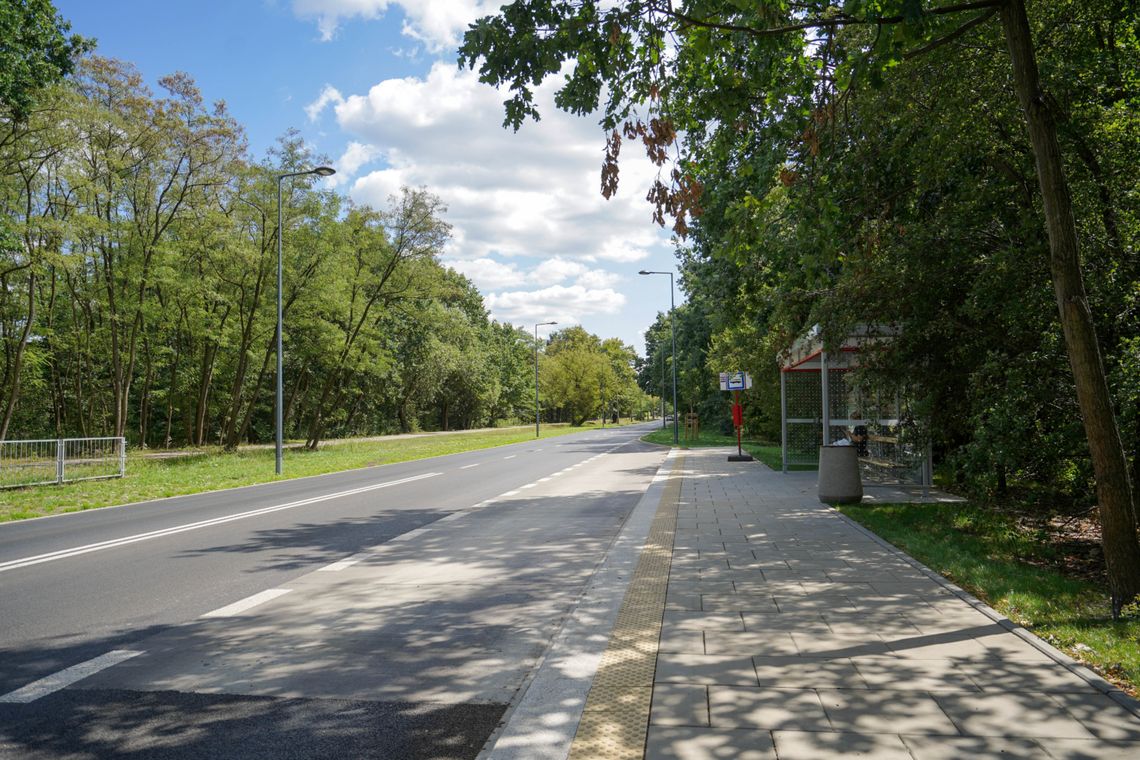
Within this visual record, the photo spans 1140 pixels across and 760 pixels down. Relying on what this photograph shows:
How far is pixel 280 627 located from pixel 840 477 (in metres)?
9.07

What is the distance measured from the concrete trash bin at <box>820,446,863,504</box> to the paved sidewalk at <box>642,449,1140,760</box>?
4771 mm

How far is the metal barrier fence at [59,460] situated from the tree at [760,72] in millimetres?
16046

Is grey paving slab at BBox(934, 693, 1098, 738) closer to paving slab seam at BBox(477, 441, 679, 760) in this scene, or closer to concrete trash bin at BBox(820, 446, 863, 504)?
paving slab seam at BBox(477, 441, 679, 760)

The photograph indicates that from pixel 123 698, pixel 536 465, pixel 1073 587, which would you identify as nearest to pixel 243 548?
pixel 123 698

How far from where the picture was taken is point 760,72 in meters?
6.63

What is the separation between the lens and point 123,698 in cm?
415

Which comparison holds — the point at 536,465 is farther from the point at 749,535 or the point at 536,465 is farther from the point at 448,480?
the point at 749,535

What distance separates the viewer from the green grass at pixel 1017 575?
4.68m

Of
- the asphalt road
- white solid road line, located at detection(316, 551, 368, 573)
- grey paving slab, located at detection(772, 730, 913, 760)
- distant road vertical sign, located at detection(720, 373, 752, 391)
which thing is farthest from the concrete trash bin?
distant road vertical sign, located at detection(720, 373, 752, 391)

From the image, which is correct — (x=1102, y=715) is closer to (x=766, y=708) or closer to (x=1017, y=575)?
(x=766, y=708)

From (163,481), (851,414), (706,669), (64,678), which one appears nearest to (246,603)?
(64,678)

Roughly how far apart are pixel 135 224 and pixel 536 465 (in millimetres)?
18888

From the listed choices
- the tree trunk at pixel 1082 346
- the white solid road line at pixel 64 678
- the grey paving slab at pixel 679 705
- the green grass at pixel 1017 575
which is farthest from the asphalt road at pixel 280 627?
the tree trunk at pixel 1082 346

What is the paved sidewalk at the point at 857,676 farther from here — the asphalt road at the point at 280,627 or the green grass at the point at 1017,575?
the asphalt road at the point at 280,627
